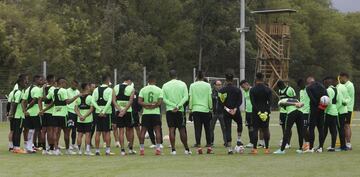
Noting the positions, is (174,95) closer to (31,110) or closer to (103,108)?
(103,108)

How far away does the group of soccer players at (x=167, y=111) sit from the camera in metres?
18.9

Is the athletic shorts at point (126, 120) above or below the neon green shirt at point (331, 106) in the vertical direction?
below

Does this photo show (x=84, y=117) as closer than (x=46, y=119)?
Yes

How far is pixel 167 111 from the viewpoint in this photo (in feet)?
62.6

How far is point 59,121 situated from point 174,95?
9.95 ft

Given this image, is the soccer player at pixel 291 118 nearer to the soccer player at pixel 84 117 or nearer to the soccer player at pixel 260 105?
the soccer player at pixel 260 105

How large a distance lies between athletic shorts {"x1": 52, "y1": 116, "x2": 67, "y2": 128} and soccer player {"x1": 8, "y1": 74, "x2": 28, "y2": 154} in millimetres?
1369

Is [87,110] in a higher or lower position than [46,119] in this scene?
higher

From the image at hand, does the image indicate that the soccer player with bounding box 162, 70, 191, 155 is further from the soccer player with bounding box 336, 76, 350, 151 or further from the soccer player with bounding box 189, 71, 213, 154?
the soccer player with bounding box 336, 76, 350, 151

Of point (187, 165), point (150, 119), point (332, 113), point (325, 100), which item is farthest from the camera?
point (332, 113)

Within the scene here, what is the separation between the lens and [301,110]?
19.5m

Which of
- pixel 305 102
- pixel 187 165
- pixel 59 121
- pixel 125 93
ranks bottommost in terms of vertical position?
pixel 187 165

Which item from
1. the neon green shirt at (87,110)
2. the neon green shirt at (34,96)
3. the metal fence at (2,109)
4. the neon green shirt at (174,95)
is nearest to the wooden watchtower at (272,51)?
the metal fence at (2,109)

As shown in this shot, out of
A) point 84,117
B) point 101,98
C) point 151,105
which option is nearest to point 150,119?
point 151,105
